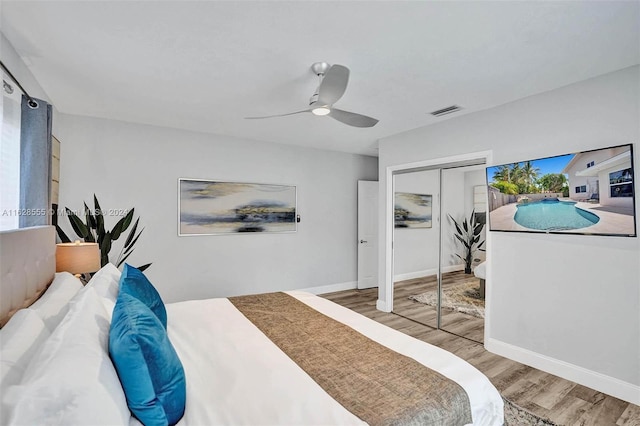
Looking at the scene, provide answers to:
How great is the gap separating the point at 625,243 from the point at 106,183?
17.2 ft

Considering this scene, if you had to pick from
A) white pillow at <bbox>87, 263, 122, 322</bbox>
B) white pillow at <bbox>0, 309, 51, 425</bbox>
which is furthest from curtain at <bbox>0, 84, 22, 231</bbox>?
white pillow at <bbox>0, 309, 51, 425</bbox>

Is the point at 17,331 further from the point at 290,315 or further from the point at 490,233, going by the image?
the point at 490,233

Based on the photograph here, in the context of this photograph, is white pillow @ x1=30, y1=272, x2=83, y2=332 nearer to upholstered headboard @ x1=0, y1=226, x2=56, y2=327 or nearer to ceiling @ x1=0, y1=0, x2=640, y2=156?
upholstered headboard @ x1=0, y1=226, x2=56, y2=327

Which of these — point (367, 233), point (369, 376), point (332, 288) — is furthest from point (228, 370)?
point (367, 233)

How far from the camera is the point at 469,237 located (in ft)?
12.1

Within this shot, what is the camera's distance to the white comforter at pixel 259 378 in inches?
48.2

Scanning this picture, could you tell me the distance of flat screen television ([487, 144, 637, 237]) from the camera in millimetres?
2414

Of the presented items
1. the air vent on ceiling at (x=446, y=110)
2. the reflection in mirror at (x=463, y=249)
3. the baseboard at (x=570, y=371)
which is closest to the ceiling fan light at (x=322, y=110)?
the air vent on ceiling at (x=446, y=110)

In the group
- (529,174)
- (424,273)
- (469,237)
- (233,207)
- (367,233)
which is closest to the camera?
(529,174)

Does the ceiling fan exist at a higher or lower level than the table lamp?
higher

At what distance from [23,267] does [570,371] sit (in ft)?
13.1

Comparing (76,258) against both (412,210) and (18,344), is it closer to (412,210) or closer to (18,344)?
(18,344)

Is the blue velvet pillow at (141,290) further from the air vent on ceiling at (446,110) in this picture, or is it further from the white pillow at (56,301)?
the air vent on ceiling at (446,110)

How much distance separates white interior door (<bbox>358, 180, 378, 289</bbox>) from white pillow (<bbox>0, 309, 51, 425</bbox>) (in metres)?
4.96
